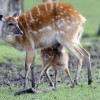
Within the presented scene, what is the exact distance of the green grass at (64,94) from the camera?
8188 mm

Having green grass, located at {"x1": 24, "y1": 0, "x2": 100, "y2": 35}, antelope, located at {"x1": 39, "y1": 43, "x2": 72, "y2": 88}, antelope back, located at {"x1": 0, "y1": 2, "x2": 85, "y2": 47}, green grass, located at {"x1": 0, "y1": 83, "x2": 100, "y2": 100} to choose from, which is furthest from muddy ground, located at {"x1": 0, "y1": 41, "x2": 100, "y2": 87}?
green grass, located at {"x1": 24, "y1": 0, "x2": 100, "y2": 35}

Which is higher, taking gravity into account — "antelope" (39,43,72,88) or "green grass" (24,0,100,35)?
"antelope" (39,43,72,88)

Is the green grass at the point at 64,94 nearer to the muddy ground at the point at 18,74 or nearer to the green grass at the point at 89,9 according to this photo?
the muddy ground at the point at 18,74

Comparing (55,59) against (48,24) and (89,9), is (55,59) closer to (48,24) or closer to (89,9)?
(48,24)

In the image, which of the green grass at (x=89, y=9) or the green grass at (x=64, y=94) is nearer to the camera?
the green grass at (x=64, y=94)

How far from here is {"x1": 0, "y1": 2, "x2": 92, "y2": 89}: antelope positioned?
9.27 meters

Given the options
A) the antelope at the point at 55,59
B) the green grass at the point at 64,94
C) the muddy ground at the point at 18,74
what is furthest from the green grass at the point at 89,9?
the green grass at the point at 64,94

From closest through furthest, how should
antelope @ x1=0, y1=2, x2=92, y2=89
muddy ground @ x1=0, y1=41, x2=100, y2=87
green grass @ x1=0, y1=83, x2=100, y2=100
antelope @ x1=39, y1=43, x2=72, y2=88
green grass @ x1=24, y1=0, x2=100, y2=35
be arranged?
green grass @ x1=0, y1=83, x2=100, y2=100 < antelope @ x1=0, y1=2, x2=92, y2=89 < antelope @ x1=39, y1=43, x2=72, y2=88 < muddy ground @ x1=0, y1=41, x2=100, y2=87 < green grass @ x1=24, y1=0, x2=100, y2=35

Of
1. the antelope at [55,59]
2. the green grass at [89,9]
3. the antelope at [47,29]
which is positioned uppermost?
the antelope at [47,29]

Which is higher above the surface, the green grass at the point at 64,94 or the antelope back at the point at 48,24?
the antelope back at the point at 48,24

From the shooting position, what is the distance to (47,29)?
9352 mm

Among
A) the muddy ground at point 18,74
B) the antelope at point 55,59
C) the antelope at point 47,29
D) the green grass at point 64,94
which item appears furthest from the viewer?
the muddy ground at point 18,74

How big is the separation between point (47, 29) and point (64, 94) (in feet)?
4.72

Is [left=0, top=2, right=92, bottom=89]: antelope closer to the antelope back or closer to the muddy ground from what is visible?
the antelope back
